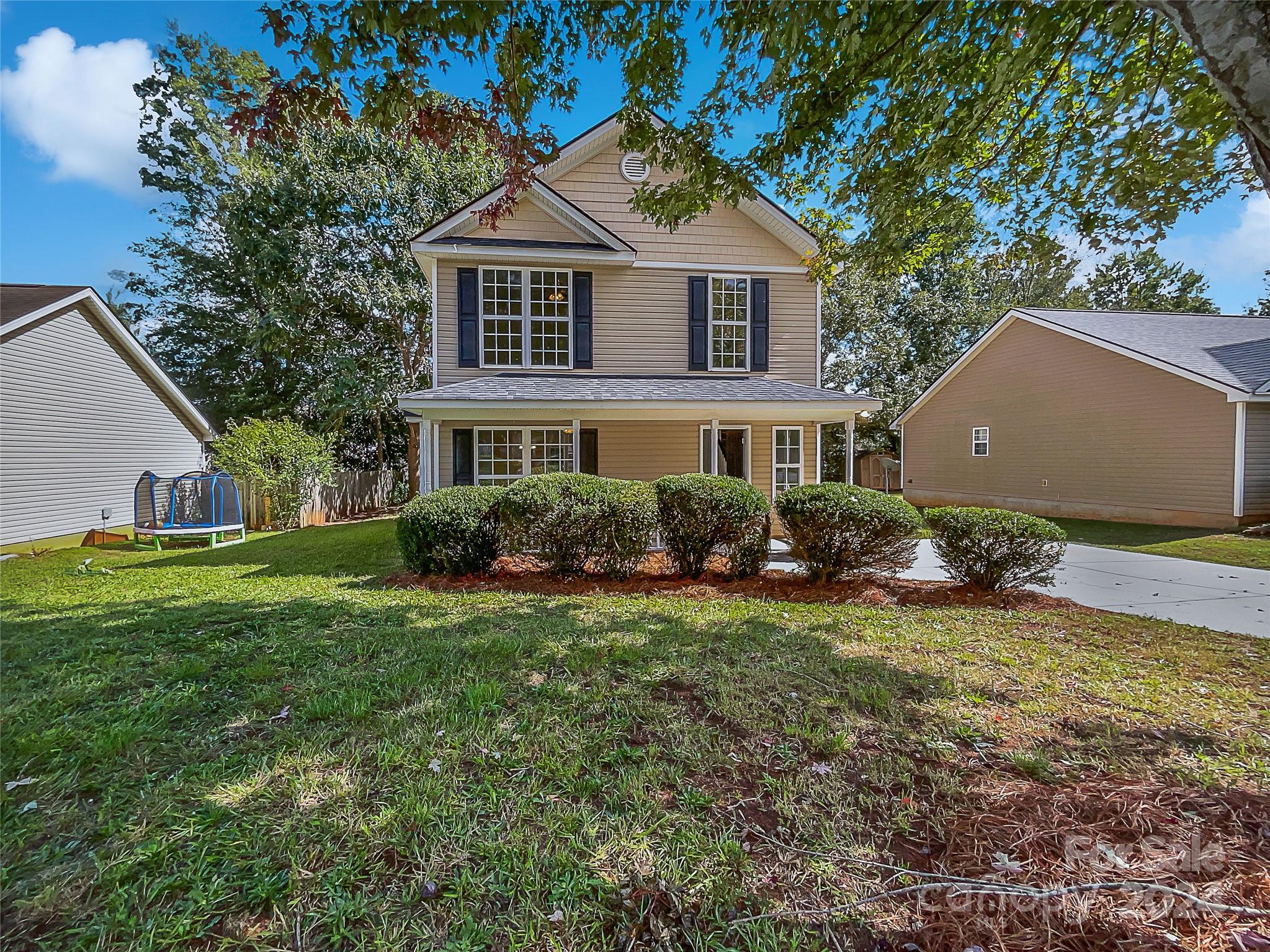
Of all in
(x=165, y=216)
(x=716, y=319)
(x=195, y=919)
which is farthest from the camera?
(x=165, y=216)

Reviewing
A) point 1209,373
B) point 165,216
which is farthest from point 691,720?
point 165,216

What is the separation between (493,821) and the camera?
211 cm

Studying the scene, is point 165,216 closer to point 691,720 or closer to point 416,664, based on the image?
point 416,664

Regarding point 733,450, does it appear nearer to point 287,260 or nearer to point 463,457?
point 463,457

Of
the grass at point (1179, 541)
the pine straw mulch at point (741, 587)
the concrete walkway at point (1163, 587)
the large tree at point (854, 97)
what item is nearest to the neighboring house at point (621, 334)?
the pine straw mulch at point (741, 587)

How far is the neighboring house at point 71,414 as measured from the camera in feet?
29.2

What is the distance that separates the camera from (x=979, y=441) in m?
18.2

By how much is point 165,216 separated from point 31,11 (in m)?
21.4

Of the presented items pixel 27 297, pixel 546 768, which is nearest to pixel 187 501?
pixel 27 297

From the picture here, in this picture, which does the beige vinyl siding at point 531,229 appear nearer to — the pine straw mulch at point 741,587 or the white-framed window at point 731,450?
the white-framed window at point 731,450

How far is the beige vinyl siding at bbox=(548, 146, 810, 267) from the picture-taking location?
37.7 ft

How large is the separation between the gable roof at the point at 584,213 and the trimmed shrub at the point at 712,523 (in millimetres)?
6172

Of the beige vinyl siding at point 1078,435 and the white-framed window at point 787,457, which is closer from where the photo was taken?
the white-framed window at point 787,457

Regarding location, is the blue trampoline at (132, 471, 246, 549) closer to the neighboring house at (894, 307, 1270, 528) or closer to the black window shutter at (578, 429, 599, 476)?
the black window shutter at (578, 429, 599, 476)
